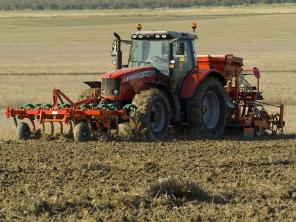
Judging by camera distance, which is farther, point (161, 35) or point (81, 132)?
point (161, 35)

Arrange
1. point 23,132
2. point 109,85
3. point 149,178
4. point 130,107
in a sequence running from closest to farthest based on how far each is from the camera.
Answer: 1. point 149,178
2. point 130,107
3. point 109,85
4. point 23,132

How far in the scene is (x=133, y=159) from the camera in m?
11.7

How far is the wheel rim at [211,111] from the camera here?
15633 mm

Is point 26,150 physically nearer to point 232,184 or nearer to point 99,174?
point 99,174

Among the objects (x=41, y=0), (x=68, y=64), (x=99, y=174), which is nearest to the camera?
(x=99, y=174)

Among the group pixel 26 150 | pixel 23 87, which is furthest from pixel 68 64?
pixel 26 150

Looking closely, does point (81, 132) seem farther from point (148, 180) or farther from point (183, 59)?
point (148, 180)

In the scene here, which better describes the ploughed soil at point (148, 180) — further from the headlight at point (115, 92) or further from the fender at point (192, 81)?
the fender at point (192, 81)

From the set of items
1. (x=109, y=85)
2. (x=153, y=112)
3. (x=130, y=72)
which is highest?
(x=130, y=72)

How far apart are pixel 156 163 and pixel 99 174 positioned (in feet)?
4.13

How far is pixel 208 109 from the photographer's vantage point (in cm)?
1573

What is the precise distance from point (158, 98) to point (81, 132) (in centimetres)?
145

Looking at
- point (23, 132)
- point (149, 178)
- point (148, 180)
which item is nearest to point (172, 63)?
point (23, 132)

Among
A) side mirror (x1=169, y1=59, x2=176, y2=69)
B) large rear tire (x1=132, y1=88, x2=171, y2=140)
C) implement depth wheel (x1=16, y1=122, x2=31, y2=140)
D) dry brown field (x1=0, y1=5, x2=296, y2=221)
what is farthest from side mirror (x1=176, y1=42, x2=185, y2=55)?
implement depth wheel (x1=16, y1=122, x2=31, y2=140)
